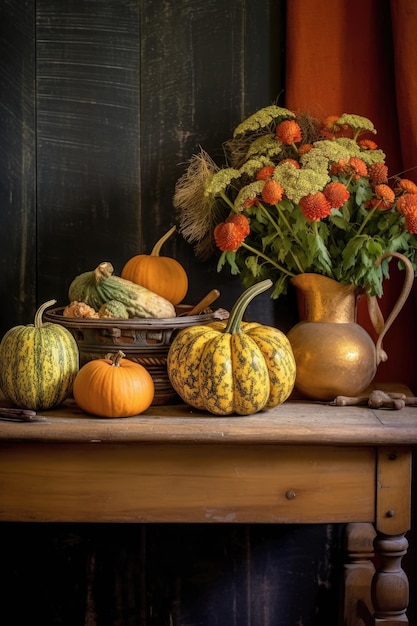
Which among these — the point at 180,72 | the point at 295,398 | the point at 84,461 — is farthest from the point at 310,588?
the point at 180,72

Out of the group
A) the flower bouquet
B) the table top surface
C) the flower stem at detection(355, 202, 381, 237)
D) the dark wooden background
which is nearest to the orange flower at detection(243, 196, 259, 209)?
the flower bouquet

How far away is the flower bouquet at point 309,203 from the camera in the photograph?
1523mm

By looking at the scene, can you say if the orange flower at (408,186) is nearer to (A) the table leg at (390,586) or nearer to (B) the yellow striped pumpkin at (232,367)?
(B) the yellow striped pumpkin at (232,367)

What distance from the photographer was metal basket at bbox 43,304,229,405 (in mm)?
1504

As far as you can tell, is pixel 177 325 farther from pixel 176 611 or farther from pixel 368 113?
pixel 176 611

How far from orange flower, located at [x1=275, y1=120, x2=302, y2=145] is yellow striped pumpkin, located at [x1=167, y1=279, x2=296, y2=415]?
0.34m

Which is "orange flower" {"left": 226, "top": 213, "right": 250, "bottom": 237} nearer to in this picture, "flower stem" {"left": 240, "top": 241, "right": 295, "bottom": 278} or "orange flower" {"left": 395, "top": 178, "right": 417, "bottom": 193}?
"flower stem" {"left": 240, "top": 241, "right": 295, "bottom": 278}

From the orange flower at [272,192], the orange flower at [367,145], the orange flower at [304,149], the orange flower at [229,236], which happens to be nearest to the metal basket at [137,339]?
the orange flower at [229,236]

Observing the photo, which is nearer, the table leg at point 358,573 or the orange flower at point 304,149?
the orange flower at point 304,149

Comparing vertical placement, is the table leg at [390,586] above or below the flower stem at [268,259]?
below

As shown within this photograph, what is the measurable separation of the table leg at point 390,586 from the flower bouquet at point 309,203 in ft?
1.65

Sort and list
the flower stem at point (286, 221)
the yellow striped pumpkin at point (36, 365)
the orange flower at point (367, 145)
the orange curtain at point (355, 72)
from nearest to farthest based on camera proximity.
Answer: the yellow striped pumpkin at point (36, 365) → the flower stem at point (286, 221) → the orange flower at point (367, 145) → the orange curtain at point (355, 72)

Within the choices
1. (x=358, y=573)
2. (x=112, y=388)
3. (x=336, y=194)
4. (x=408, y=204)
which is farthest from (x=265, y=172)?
(x=358, y=573)

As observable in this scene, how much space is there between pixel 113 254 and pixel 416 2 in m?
0.90
